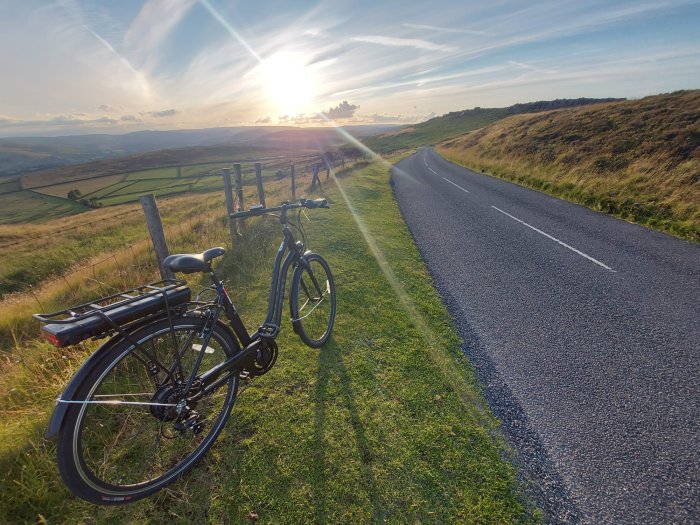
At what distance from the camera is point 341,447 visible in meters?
2.93

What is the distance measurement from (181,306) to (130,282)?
4.67m

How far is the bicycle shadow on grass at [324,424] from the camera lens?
249 centimetres

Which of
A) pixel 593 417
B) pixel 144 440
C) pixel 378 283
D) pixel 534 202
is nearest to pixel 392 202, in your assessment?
pixel 534 202

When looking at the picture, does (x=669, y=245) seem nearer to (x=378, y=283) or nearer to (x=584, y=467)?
(x=378, y=283)

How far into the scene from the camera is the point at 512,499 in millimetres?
2490

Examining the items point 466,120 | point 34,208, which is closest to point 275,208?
point 34,208

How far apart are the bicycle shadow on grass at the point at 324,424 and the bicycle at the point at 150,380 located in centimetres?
72

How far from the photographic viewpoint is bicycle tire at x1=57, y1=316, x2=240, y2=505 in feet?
6.64

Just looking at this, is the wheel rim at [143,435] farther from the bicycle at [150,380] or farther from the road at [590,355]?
the road at [590,355]

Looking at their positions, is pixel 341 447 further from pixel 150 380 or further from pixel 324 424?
pixel 150 380

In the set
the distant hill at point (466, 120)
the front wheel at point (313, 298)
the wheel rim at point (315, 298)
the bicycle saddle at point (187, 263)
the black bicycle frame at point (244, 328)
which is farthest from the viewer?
the distant hill at point (466, 120)

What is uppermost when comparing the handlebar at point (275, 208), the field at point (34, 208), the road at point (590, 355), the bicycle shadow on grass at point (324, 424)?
the handlebar at point (275, 208)

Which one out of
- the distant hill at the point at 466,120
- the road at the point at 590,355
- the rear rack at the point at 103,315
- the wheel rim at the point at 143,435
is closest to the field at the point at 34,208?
the wheel rim at the point at 143,435

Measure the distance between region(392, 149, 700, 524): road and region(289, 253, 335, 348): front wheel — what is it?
80.7 inches
